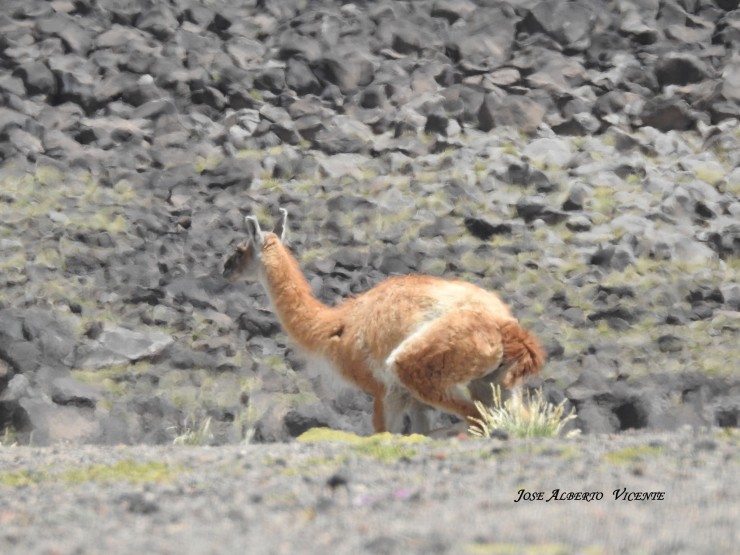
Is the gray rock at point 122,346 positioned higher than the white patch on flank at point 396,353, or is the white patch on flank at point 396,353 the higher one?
the white patch on flank at point 396,353

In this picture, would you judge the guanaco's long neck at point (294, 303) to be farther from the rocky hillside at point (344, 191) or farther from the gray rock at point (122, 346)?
the gray rock at point (122, 346)

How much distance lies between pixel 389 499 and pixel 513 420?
4.16 meters

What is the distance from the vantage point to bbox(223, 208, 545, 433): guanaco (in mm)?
12047

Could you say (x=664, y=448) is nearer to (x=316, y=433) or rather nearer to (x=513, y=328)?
(x=513, y=328)

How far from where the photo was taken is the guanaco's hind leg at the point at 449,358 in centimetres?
1199

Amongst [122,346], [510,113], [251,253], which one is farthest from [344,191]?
[251,253]

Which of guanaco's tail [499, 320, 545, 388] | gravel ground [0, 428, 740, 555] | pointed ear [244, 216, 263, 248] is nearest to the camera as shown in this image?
gravel ground [0, 428, 740, 555]

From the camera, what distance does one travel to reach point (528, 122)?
25.7 metres

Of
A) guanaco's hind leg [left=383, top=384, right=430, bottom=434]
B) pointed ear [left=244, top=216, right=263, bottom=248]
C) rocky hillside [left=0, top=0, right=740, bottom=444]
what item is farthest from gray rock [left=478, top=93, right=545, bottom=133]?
guanaco's hind leg [left=383, top=384, right=430, bottom=434]

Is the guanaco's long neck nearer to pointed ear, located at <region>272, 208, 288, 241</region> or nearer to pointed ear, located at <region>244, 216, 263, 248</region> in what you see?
pointed ear, located at <region>244, 216, 263, 248</region>

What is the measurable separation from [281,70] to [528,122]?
15.8 ft

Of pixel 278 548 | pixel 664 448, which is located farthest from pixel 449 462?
pixel 278 548
